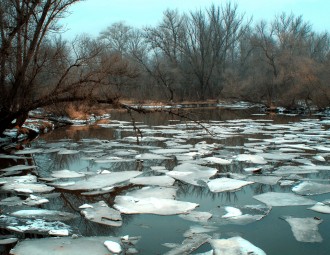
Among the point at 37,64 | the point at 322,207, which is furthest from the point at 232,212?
the point at 37,64

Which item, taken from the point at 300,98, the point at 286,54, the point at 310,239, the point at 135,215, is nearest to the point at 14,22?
the point at 135,215

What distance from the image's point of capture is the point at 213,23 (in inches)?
1769

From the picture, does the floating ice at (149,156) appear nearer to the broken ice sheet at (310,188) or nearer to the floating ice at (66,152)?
the floating ice at (66,152)

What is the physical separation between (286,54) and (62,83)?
25.4 metres

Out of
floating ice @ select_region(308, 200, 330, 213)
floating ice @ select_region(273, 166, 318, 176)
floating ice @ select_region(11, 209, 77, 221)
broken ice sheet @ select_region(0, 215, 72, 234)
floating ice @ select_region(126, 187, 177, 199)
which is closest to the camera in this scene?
broken ice sheet @ select_region(0, 215, 72, 234)

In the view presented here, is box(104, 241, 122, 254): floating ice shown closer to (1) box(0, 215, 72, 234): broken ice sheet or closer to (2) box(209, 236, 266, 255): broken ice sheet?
(1) box(0, 215, 72, 234): broken ice sheet

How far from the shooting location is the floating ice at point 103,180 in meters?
5.53

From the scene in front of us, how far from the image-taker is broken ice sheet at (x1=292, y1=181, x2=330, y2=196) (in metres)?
5.18

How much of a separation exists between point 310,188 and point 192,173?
6.08ft

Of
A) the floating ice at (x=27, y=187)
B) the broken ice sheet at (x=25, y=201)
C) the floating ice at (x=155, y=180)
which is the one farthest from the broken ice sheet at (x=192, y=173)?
the broken ice sheet at (x=25, y=201)

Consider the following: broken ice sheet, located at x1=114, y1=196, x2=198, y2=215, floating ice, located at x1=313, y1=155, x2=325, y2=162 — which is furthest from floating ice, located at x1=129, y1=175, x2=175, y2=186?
floating ice, located at x1=313, y1=155, x2=325, y2=162

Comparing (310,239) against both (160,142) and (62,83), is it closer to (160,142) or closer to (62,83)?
(160,142)

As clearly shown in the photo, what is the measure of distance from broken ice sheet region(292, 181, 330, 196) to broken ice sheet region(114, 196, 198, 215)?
162 centimetres

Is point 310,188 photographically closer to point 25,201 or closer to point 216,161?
point 216,161
